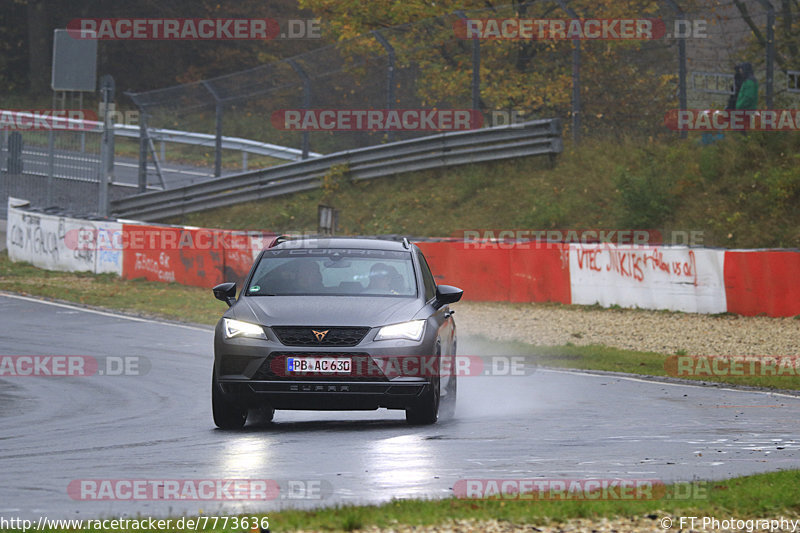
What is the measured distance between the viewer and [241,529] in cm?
646

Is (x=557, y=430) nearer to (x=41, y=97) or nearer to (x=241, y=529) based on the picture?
(x=241, y=529)

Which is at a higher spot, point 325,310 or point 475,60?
point 475,60

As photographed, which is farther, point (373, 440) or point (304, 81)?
point (304, 81)

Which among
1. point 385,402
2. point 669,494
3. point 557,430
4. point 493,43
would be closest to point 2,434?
point 385,402

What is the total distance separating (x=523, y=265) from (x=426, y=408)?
44.7 ft

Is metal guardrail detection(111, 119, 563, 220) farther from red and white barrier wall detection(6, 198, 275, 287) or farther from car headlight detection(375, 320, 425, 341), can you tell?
car headlight detection(375, 320, 425, 341)

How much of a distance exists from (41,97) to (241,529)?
54321 millimetres

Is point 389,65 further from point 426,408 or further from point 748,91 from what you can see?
point 426,408

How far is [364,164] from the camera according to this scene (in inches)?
1326

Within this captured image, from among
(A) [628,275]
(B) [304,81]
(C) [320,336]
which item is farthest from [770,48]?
(C) [320,336]

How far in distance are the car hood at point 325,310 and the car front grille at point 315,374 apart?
0.84 ft

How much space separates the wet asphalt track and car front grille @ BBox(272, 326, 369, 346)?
2.50 feet

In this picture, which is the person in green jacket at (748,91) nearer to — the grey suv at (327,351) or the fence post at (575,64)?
the fence post at (575,64)

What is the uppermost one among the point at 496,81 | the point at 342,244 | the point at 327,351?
the point at 496,81
